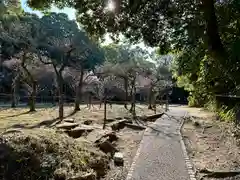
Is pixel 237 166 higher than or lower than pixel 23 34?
lower

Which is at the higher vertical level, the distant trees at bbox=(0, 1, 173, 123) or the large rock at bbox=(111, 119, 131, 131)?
the distant trees at bbox=(0, 1, 173, 123)

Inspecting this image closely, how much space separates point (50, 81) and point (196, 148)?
87.4ft

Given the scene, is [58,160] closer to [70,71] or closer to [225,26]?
[225,26]

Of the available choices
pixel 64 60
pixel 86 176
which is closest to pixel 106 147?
pixel 86 176

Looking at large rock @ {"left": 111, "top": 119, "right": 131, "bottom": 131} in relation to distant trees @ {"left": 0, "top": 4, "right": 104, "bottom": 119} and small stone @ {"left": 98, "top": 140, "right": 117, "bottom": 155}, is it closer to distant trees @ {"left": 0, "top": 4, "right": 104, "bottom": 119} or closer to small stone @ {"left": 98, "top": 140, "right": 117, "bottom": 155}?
small stone @ {"left": 98, "top": 140, "right": 117, "bottom": 155}

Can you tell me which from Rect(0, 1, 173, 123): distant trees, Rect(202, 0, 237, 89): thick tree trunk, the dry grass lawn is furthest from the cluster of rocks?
Rect(0, 1, 173, 123): distant trees

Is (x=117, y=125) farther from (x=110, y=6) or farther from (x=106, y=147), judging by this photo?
(x=110, y=6)

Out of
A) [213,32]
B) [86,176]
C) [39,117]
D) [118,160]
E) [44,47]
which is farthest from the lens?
[44,47]

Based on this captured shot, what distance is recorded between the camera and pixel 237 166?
20.6 ft

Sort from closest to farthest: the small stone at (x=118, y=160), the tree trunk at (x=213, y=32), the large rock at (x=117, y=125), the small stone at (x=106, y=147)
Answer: the tree trunk at (x=213, y=32)
the small stone at (x=118, y=160)
the small stone at (x=106, y=147)
the large rock at (x=117, y=125)

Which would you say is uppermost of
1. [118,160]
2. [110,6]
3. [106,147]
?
[110,6]

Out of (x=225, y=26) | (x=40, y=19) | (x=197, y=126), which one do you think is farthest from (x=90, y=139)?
(x=40, y=19)

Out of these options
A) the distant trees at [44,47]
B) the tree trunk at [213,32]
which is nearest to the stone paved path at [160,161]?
the tree trunk at [213,32]

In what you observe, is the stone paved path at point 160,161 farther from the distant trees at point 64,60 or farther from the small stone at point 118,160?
the distant trees at point 64,60
